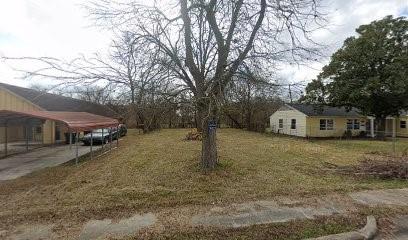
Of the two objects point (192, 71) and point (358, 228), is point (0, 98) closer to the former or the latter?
point (192, 71)

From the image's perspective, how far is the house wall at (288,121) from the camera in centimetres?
3523

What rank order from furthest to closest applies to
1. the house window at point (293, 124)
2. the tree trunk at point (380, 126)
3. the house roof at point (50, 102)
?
the house window at point (293, 124) < the tree trunk at point (380, 126) < the house roof at point (50, 102)

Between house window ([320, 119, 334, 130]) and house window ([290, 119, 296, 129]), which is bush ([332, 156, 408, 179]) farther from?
house window ([290, 119, 296, 129])

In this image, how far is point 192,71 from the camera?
1110cm

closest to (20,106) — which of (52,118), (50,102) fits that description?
(50,102)

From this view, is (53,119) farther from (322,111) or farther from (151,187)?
(322,111)

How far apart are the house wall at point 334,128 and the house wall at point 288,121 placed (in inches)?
22.2

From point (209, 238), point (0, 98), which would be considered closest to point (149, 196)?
point (209, 238)

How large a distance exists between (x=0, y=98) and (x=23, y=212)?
2319 cm

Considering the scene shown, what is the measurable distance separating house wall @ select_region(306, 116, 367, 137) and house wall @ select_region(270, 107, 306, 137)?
564 mm

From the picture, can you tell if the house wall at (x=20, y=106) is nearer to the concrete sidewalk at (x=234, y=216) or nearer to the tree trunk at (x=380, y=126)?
the concrete sidewalk at (x=234, y=216)

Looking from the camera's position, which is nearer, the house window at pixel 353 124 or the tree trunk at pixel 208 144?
the tree trunk at pixel 208 144

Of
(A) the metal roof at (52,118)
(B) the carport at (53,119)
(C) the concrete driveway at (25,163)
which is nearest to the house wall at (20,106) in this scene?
(B) the carport at (53,119)

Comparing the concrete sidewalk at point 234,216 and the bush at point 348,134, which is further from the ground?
the bush at point 348,134
